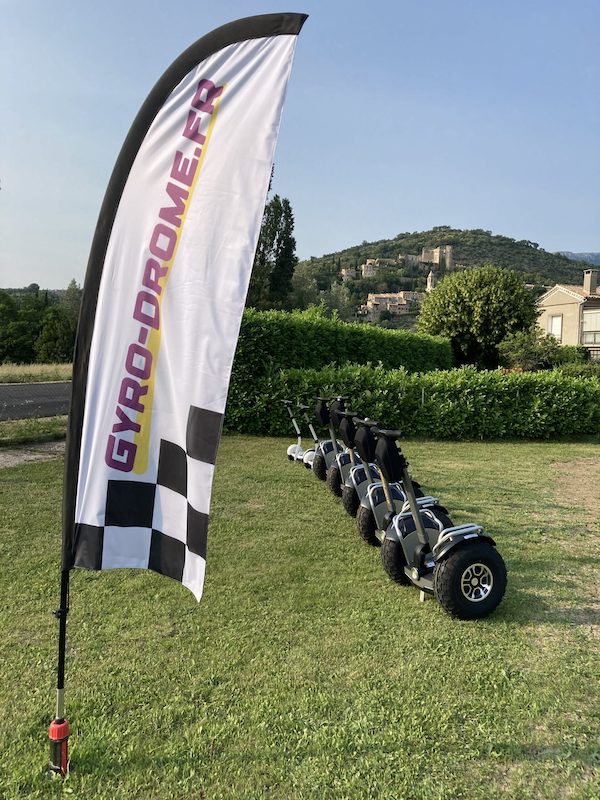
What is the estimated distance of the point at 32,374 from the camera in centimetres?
2388

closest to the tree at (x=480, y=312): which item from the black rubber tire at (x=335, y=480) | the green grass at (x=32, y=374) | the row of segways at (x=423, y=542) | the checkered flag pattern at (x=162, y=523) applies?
the green grass at (x=32, y=374)

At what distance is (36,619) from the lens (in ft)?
11.4

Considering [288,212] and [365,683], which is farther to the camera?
[288,212]

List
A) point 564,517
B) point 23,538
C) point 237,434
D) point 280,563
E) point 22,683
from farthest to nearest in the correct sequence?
point 237,434, point 564,517, point 23,538, point 280,563, point 22,683

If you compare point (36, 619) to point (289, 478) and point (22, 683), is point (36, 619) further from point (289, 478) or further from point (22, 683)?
point (289, 478)

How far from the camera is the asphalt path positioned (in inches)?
479

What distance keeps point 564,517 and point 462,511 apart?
1.08 m

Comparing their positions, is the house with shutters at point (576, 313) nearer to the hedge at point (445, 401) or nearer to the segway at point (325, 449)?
the hedge at point (445, 401)

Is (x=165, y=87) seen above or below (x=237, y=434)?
above

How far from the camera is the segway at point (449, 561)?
3.42 m

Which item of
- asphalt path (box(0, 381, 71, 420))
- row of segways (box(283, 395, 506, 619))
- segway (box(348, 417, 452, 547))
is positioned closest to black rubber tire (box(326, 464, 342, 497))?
segway (box(348, 417, 452, 547))

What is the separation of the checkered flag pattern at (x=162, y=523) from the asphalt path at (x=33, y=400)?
5902 mm

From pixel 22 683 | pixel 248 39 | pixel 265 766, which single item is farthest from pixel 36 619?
pixel 248 39

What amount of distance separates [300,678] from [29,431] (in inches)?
329
